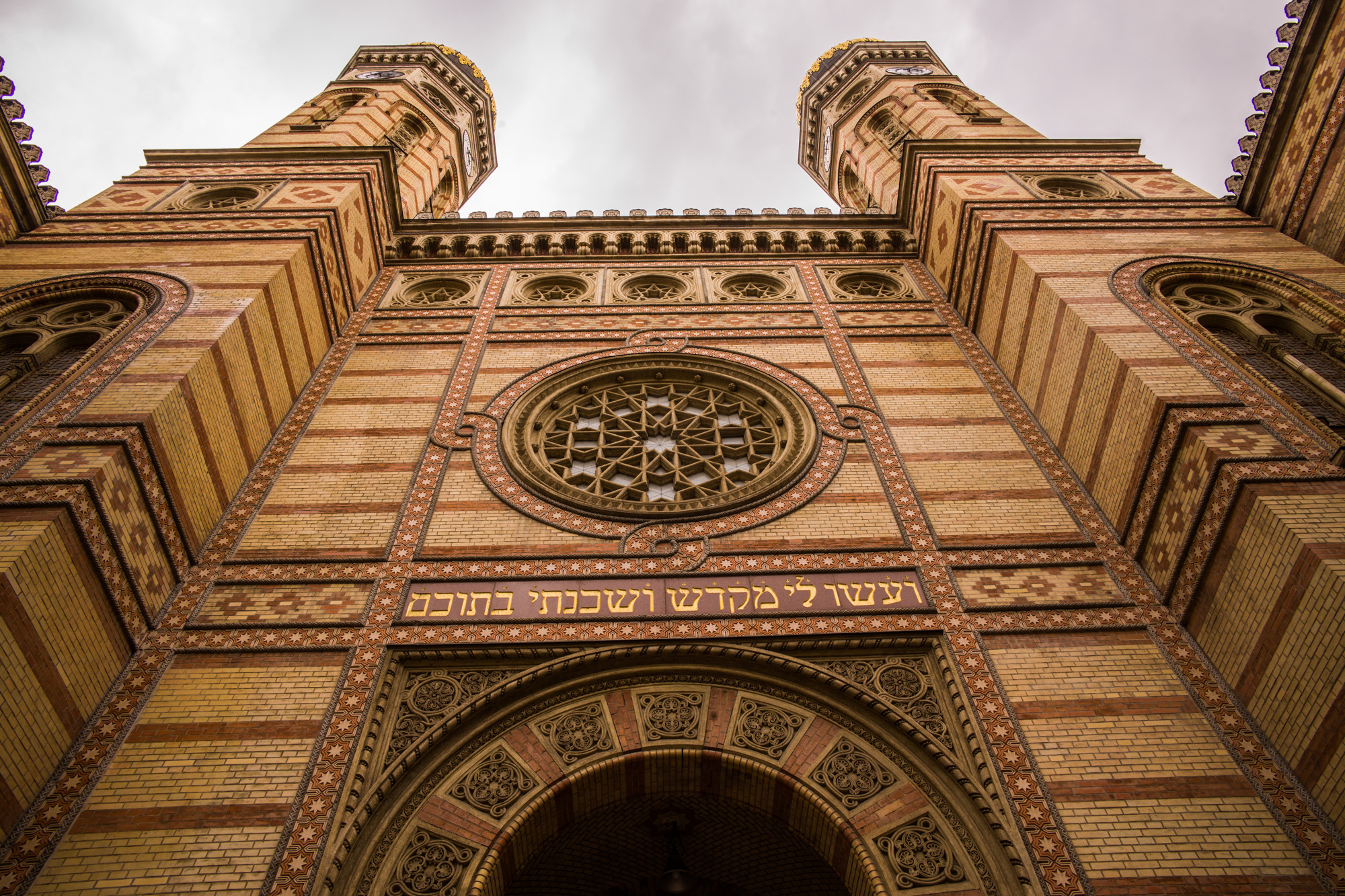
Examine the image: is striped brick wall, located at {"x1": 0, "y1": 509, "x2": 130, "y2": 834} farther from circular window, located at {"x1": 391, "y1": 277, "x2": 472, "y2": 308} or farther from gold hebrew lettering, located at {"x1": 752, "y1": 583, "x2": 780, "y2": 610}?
circular window, located at {"x1": 391, "y1": 277, "x2": 472, "y2": 308}

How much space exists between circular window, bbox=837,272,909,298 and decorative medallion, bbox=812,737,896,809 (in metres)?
6.53

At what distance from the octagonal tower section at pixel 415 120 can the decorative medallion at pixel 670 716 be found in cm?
978

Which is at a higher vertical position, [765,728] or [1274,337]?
[1274,337]

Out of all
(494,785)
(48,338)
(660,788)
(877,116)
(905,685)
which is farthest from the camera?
(877,116)

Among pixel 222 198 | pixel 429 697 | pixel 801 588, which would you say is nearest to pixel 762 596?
pixel 801 588

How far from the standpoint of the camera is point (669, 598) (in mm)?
Result: 5754

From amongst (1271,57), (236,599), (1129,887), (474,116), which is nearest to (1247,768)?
(1129,887)

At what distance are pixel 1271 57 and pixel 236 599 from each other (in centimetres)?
1066

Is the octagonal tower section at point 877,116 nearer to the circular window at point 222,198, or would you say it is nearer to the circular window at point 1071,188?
the circular window at point 1071,188

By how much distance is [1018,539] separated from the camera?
6262mm

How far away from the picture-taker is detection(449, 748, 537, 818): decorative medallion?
4.68 metres

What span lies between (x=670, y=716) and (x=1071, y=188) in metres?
9.13

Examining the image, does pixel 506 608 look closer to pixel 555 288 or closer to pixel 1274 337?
pixel 555 288

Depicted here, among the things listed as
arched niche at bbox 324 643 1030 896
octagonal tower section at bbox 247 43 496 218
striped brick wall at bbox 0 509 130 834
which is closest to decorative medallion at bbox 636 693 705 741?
arched niche at bbox 324 643 1030 896
